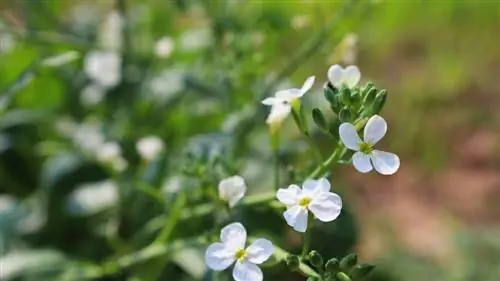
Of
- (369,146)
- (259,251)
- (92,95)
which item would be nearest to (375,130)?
(369,146)

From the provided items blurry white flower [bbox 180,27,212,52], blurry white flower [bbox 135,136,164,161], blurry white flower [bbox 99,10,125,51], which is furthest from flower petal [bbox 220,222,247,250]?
blurry white flower [bbox 180,27,212,52]

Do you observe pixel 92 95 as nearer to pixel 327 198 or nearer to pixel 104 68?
pixel 104 68

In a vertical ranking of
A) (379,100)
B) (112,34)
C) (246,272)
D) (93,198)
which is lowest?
(246,272)

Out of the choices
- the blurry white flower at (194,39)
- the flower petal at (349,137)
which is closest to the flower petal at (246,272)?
the flower petal at (349,137)

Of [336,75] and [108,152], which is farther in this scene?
[108,152]

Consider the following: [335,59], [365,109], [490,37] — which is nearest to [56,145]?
[335,59]

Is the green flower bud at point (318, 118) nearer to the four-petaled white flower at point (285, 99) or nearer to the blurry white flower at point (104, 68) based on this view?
the four-petaled white flower at point (285, 99)

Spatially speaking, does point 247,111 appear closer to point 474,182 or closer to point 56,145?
point 56,145

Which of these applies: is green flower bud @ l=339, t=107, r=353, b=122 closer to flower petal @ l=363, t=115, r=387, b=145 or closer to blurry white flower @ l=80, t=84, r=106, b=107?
flower petal @ l=363, t=115, r=387, b=145
